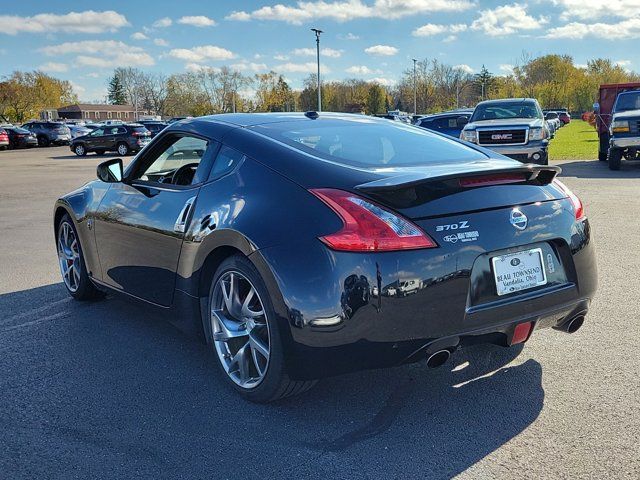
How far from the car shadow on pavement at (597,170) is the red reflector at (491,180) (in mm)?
12666

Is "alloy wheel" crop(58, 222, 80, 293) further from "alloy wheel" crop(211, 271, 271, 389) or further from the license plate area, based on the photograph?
the license plate area

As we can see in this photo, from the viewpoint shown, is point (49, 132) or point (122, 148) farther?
point (49, 132)

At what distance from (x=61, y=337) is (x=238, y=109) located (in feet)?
366

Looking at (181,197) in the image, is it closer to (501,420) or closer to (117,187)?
(117,187)

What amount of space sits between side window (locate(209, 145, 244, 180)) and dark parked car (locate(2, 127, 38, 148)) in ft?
141

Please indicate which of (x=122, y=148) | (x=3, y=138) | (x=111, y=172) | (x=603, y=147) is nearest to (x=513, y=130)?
(x=603, y=147)

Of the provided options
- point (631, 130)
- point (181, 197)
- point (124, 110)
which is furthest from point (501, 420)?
point (124, 110)

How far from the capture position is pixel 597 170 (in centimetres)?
1645

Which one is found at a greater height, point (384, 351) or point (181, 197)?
point (181, 197)

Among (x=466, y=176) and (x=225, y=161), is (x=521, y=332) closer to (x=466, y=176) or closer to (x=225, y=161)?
(x=466, y=176)

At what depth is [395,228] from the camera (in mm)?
2865

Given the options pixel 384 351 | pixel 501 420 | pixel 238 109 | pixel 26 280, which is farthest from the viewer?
pixel 238 109

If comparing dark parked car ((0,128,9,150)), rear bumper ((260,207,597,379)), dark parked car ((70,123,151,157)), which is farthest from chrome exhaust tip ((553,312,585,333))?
dark parked car ((0,128,9,150))

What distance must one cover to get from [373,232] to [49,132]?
4697 centimetres
